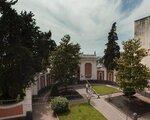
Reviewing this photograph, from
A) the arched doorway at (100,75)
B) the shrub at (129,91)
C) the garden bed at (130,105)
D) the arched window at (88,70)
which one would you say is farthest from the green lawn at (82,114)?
the arched doorway at (100,75)

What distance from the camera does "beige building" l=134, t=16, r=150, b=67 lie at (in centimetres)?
4093

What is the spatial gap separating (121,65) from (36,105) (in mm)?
14083

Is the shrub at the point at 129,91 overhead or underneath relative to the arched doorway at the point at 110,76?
underneath

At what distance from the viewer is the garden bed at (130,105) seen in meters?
34.0

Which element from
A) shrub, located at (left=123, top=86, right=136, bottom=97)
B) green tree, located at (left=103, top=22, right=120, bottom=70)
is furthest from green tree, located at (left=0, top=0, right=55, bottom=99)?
green tree, located at (left=103, top=22, right=120, bottom=70)

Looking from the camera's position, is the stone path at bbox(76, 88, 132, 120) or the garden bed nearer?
the stone path at bbox(76, 88, 132, 120)

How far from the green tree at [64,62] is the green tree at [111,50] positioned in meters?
10.8

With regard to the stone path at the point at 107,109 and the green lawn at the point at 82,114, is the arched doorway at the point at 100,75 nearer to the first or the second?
the stone path at the point at 107,109

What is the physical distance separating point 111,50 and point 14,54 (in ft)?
85.2

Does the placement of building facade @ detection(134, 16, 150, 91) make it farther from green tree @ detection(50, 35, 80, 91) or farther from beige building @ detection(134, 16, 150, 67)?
green tree @ detection(50, 35, 80, 91)

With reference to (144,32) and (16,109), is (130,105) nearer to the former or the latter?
(144,32)

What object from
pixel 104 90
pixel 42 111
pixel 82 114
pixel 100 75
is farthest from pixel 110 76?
pixel 42 111

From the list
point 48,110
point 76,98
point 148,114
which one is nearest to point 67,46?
point 76,98

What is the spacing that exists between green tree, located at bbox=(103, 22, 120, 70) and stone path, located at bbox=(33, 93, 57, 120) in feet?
54.2
